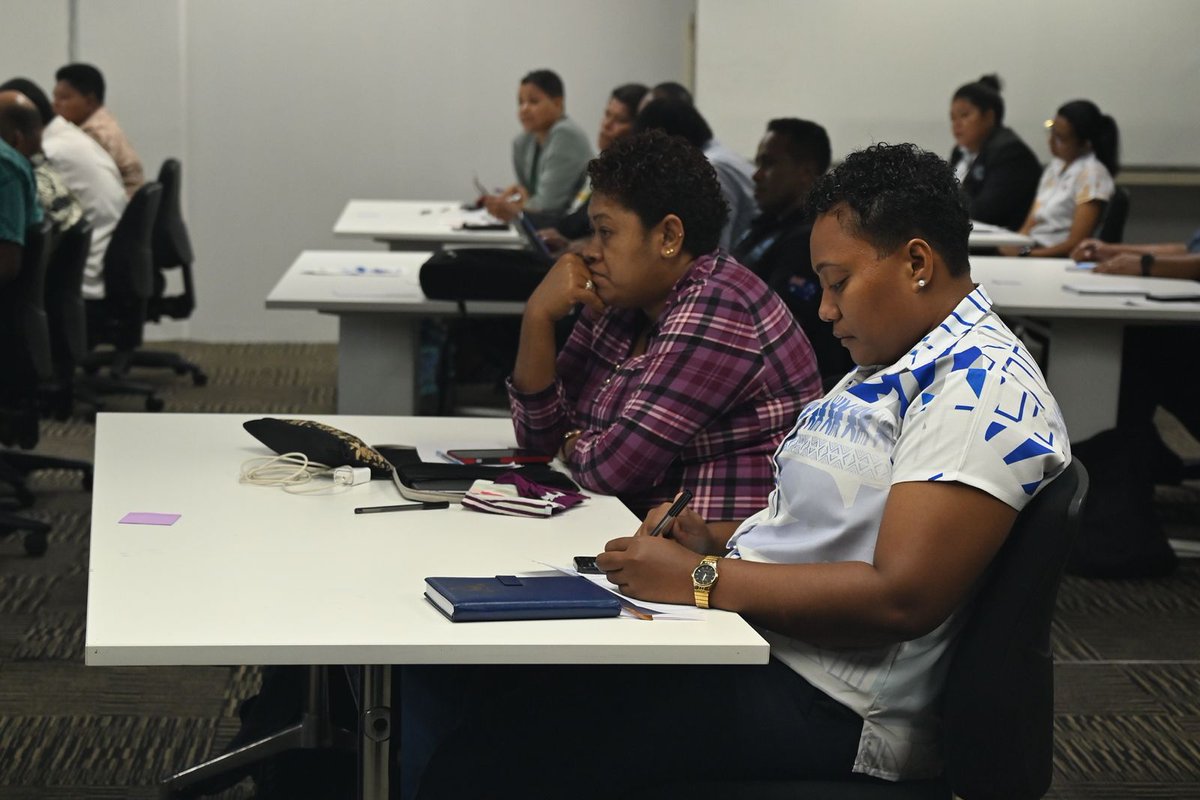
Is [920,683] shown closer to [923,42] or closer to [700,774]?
[700,774]

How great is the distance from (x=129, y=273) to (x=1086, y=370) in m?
3.46

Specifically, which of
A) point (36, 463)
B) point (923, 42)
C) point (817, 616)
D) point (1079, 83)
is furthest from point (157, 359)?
point (817, 616)

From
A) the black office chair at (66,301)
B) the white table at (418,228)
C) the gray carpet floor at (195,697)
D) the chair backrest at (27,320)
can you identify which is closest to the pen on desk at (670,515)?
the gray carpet floor at (195,697)

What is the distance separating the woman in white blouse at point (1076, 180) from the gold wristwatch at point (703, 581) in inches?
194

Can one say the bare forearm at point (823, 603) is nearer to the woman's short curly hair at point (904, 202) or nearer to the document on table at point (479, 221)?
the woman's short curly hair at point (904, 202)

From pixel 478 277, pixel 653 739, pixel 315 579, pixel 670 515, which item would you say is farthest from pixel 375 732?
pixel 478 277

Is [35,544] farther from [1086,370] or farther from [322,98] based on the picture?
[322,98]

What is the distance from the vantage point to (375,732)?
168cm

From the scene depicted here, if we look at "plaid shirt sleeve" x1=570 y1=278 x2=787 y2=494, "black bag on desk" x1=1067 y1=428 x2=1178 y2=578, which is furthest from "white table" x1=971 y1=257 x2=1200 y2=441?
"plaid shirt sleeve" x1=570 y1=278 x2=787 y2=494

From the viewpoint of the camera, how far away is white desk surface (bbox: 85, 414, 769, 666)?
58.3 inches

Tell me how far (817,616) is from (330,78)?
6810 millimetres

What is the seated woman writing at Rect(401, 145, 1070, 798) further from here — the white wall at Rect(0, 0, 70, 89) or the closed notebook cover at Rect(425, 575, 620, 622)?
the white wall at Rect(0, 0, 70, 89)

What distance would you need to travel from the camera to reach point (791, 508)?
1705 mm

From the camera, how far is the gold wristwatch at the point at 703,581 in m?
1.64
